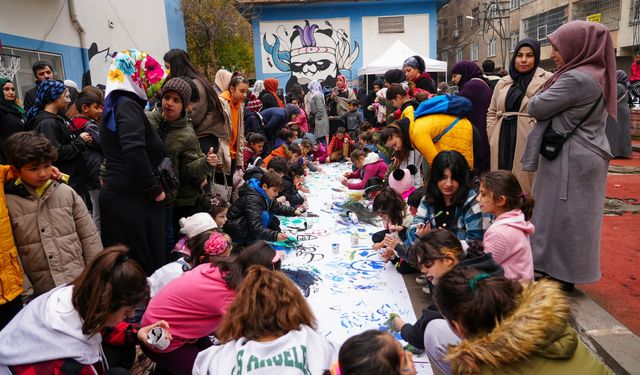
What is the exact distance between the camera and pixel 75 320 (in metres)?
1.73

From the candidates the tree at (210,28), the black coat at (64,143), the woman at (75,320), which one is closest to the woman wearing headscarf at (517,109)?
the woman at (75,320)

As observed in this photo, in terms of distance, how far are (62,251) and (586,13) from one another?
25.2 metres

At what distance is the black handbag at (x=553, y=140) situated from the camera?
9.23ft

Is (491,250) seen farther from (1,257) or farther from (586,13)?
(586,13)

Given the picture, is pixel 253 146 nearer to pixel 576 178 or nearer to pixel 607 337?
pixel 576 178

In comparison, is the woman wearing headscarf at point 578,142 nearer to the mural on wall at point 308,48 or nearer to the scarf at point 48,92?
the scarf at point 48,92

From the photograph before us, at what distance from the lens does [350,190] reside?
6.21 m

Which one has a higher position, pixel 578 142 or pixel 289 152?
pixel 578 142

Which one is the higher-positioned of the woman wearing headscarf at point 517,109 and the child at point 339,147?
the woman wearing headscarf at point 517,109

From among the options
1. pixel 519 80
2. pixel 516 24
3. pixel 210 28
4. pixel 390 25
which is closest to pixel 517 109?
pixel 519 80

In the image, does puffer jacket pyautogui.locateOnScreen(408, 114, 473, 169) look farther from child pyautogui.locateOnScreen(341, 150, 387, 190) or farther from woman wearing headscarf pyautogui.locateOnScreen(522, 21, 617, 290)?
child pyautogui.locateOnScreen(341, 150, 387, 190)

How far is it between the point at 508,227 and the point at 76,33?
311 inches

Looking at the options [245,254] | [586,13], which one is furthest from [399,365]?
[586,13]

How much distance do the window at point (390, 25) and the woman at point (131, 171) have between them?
1695 cm
